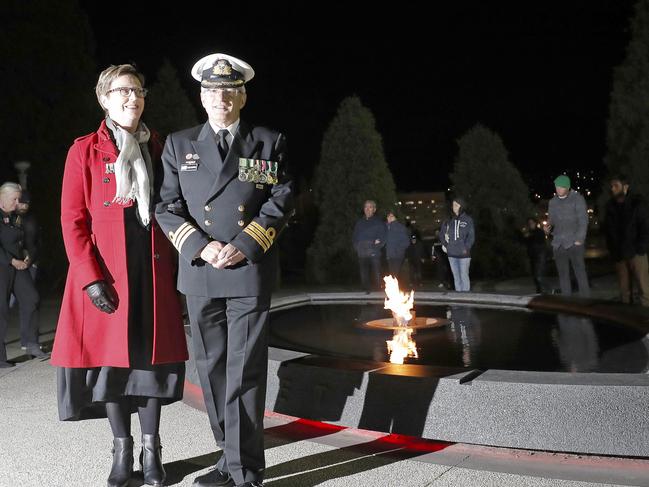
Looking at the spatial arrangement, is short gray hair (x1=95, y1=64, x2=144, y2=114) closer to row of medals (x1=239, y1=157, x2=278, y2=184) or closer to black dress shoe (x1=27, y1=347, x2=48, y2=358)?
row of medals (x1=239, y1=157, x2=278, y2=184)

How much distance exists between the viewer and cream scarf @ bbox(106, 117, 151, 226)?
374 centimetres

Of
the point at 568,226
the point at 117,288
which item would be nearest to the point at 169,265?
the point at 117,288

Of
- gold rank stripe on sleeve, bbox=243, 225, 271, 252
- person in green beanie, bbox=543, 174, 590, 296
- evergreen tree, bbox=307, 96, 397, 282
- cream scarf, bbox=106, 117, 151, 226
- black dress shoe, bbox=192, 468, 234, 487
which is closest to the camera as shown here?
gold rank stripe on sleeve, bbox=243, 225, 271, 252

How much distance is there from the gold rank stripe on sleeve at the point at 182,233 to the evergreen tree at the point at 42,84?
59.8ft

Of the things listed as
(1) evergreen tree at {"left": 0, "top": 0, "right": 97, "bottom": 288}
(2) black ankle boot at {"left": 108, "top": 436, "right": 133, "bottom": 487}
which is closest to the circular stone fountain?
(2) black ankle boot at {"left": 108, "top": 436, "right": 133, "bottom": 487}

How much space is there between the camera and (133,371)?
3.85 meters

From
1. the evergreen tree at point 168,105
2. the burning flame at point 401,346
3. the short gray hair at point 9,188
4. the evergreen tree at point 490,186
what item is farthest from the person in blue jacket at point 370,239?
the evergreen tree at point 168,105

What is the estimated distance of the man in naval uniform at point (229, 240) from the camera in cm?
354

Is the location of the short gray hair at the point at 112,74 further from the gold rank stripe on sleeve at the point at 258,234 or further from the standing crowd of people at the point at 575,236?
the standing crowd of people at the point at 575,236

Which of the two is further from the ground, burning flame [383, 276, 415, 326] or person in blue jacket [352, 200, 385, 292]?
person in blue jacket [352, 200, 385, 292]

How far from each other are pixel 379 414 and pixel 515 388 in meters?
0.83

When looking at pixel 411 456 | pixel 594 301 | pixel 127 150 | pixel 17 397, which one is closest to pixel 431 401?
pixel 411 456

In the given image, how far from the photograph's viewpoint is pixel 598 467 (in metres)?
3.89

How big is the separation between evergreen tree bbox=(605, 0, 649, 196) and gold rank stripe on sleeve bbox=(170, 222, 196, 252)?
16928mm
